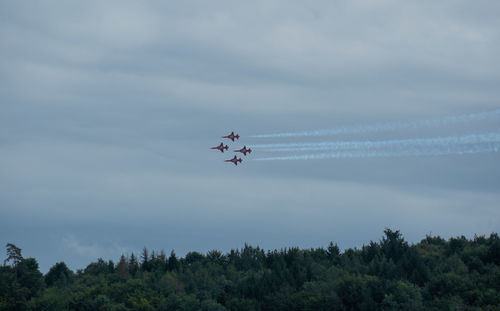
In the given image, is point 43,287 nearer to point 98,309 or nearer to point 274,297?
point 98,309

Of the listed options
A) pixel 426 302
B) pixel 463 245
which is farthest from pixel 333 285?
pixel 463 245

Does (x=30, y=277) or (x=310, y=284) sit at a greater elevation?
(x=30, y=277)

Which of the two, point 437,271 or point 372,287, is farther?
point 437,271

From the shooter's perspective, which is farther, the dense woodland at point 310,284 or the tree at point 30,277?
the tree at point 30,277

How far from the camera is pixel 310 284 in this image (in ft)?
472

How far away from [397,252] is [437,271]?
3057cm

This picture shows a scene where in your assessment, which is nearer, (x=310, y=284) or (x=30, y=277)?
(x=310, y=284)

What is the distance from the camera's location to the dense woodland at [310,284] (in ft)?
419

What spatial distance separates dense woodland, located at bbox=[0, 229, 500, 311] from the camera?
419ft

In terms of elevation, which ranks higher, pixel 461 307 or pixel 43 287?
pixel 43 287

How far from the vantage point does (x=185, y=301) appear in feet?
473

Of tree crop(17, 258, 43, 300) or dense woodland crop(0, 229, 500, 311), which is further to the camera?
tree crop(17, 258, 43, 300)

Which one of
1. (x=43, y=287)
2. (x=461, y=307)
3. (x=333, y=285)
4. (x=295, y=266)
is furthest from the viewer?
(x=43, y=287)

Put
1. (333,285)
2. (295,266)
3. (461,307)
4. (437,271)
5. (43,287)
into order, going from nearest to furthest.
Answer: (461,307) < (333,285) < (437,271) < (295,266) < (43,287)
